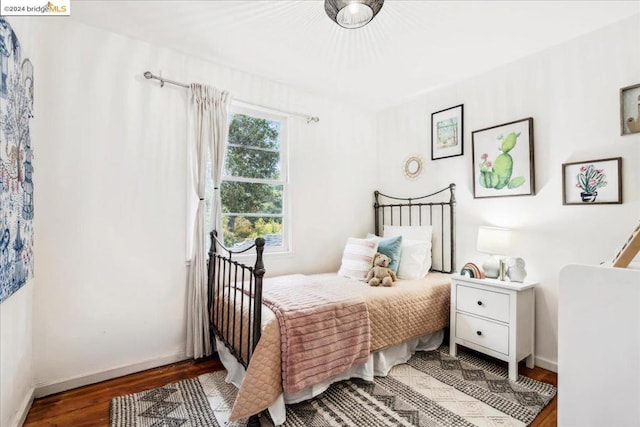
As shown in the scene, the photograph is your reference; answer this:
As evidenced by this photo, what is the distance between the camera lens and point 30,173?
180 centimetres

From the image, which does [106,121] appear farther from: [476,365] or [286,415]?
[476,365]

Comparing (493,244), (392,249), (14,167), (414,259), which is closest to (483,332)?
(493,244)

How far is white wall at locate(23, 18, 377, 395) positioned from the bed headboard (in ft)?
7.09

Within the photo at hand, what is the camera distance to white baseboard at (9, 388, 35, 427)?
1610 mm

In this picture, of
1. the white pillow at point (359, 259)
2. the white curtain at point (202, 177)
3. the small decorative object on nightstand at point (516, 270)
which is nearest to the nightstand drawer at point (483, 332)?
the small decorative object on nightstand at point (516, 270)

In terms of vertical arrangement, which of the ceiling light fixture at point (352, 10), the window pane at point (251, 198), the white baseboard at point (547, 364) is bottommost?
the white baseboard at point (547, 364)

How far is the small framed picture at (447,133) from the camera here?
9.69ft

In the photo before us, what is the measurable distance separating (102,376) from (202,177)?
5.19 ft

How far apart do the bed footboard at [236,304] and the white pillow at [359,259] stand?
928 millimetres

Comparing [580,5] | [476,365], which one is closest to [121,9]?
[580,5]

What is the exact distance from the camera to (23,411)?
5.62 feet

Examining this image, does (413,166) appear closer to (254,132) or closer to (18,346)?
(254,132)

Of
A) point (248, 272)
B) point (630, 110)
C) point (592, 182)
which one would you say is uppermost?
point (630, 110)

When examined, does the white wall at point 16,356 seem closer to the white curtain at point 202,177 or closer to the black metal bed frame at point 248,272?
the white curtain at point 202,177
